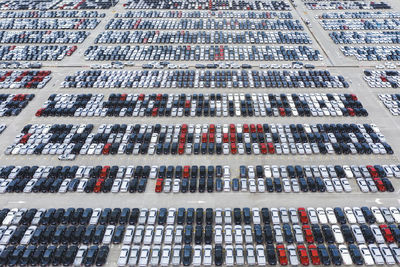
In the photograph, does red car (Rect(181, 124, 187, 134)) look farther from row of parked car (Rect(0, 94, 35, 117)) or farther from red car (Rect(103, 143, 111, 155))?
row of parked car (Rect(0, 94, 35, 117))

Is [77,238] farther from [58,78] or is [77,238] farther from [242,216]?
[58,78]

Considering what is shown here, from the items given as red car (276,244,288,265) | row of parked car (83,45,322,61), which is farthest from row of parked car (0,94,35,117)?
red car (276,244,288,265)

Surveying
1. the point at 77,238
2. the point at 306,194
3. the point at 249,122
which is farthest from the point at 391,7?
the point at 77,238

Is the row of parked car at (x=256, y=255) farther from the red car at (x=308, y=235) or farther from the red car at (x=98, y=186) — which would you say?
the red car at (x=98, y=186)

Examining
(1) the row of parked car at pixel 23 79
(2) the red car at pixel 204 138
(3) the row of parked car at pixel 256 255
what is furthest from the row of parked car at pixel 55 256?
(1) the row of parked car at pixel 23 79

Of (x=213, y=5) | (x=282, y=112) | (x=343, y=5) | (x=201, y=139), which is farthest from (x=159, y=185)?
(x=343, y=5)

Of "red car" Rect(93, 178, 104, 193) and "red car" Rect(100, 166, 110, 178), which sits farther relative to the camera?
"red car" Rect(100, 166, 110, 178)
